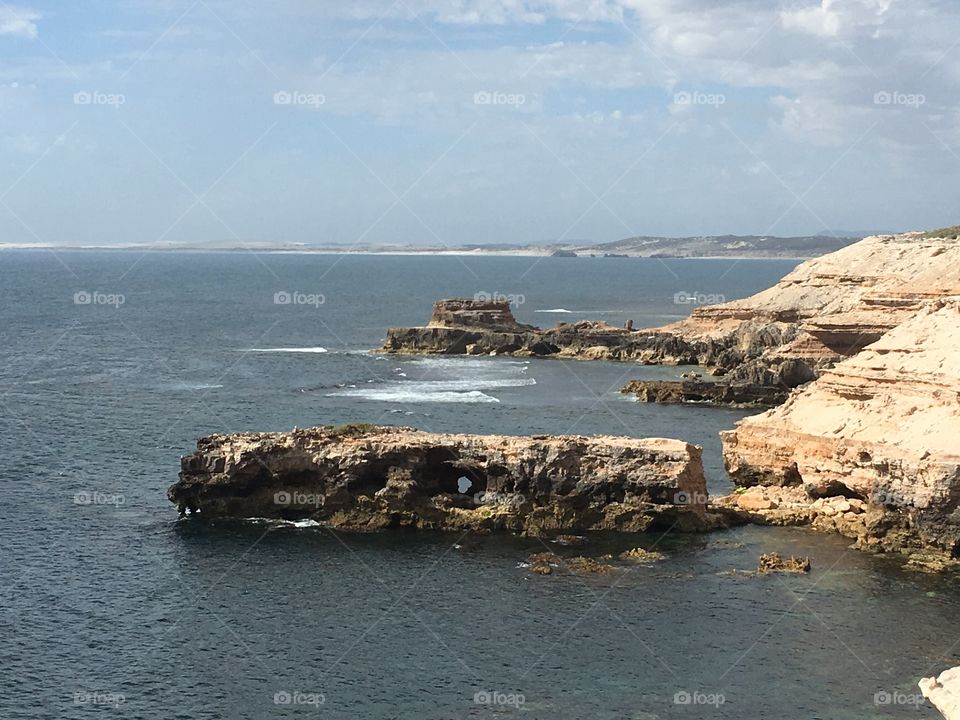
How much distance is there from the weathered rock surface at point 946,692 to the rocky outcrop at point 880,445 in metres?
16.9

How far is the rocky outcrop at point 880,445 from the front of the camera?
50688mm

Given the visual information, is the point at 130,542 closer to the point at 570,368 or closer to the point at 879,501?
the point at 879,501

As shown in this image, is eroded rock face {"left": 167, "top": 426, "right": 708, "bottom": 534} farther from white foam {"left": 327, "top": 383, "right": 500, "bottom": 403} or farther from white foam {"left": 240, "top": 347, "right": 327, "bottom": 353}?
white foam {"left": 240, "top": 347, "right": 327, "bottom": 353}

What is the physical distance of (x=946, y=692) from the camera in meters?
32.4

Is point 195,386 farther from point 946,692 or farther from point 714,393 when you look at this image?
point 946,692

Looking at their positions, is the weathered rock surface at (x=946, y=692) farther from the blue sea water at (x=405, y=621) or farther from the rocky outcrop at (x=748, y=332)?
the rocky outcrop at (x=748, y=332)

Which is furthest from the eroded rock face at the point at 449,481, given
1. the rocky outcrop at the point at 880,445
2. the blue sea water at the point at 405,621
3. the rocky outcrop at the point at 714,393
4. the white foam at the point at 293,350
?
the white foam at the point at 293,350

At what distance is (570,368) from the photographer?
120000 millimetres

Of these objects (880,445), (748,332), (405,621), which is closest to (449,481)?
(405,621)

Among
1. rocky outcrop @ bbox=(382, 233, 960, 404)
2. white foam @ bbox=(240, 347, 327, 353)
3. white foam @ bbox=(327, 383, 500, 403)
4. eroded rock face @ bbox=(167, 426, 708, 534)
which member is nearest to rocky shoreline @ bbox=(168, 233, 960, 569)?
eroded rock face @ bbox=(167, 426, 708, 534)

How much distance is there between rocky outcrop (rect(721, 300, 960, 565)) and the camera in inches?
1996

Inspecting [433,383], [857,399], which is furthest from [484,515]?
[433,383]

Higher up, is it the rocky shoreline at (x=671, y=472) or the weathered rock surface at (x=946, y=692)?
the rocky shoreline at (x=671, y=472)

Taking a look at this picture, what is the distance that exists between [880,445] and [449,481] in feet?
63.1
